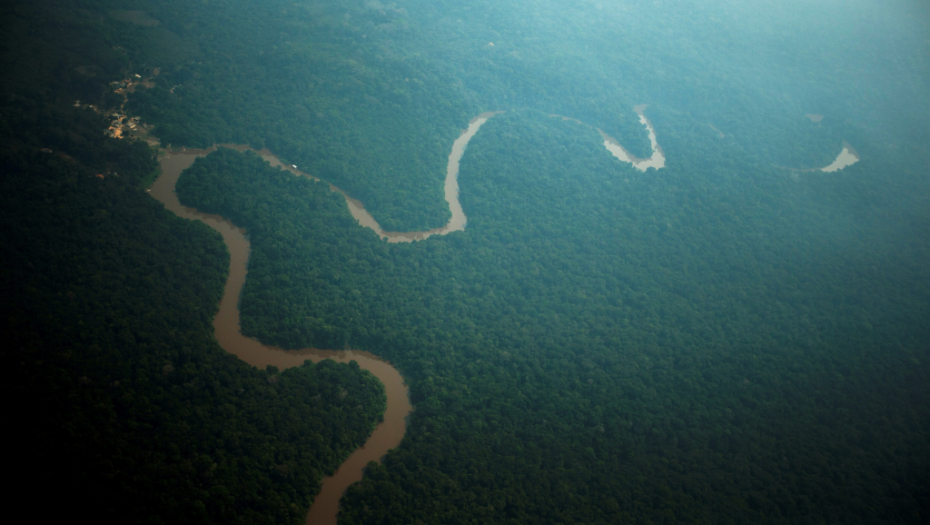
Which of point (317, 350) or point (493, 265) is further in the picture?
point (493, 265)

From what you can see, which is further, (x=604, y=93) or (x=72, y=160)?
(x=604, y=93)

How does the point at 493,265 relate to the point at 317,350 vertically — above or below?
above

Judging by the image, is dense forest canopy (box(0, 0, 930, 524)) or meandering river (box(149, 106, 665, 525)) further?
meandering river (box(149, 106, 665, 525))

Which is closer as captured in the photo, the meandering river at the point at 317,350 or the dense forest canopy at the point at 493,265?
the dense forest canopy at the point at 493,265

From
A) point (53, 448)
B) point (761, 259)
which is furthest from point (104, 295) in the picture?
point (761, 259)

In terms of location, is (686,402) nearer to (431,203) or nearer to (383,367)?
(383,367)
